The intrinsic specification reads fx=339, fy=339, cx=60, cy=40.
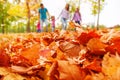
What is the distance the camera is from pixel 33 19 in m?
48.5

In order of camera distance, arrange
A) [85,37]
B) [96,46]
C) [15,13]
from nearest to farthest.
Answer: [96,46]
[85,37]
[15,13]

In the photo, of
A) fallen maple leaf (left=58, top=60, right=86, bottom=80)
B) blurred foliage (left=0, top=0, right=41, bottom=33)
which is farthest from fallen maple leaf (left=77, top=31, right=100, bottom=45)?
blurred foliage (left=0, top=0, right=41, bottom=33)

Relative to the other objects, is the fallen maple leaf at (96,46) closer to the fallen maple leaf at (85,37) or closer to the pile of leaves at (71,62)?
the pile of leaves at (71,62)

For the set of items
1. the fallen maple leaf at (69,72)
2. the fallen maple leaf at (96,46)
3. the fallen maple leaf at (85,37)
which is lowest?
the fallen maple leaf at (69,72)

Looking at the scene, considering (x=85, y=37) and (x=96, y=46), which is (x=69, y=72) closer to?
(x=96, y=46)

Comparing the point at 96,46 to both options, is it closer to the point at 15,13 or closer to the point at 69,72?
the point at 69,72

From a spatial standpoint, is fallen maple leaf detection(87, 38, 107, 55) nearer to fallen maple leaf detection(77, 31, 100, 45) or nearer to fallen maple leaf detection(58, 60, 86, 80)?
fallen maple leaf detection(77, 31, 100, 45)

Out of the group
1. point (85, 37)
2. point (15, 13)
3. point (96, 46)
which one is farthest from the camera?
point (15, 13)

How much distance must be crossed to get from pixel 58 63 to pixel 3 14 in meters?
45.5

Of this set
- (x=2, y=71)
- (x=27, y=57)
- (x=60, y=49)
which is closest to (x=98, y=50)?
(x=60, y=49)

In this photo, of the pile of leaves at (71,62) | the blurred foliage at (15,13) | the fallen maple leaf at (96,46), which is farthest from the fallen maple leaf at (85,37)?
the blurred foliage at (15,13)

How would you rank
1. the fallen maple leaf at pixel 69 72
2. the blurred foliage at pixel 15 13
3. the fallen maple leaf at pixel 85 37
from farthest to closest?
the blurred foliage at pixel 15 13, the fallen maple leaf at pixel 85 37, the fallen maple leaf at pixel 69 72

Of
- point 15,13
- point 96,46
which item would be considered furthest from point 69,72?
point 15,13

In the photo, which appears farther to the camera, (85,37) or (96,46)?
(85,37)
